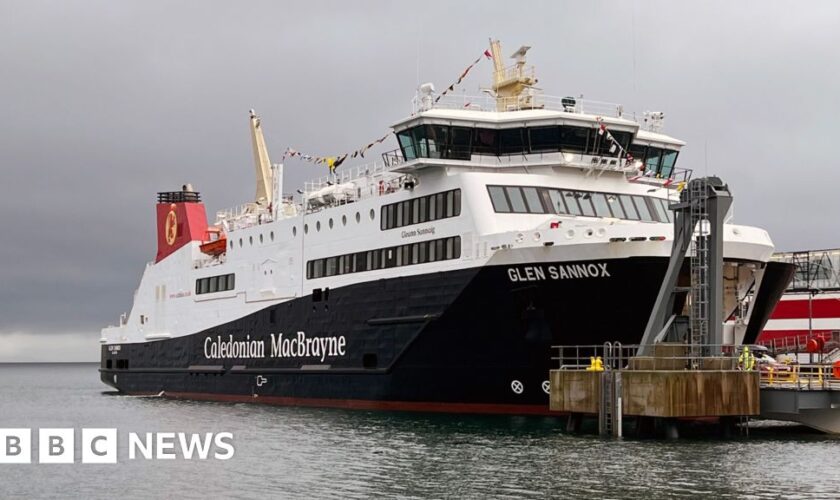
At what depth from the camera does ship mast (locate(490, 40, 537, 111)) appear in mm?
34844

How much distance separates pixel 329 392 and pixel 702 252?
47.2 ft

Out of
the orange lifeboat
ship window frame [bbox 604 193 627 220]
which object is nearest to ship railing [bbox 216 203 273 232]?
the orange lifeboat

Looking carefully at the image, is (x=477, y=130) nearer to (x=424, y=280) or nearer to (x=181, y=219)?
(x=424, y=280)

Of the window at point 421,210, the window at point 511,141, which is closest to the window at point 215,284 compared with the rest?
the window at point 421,210

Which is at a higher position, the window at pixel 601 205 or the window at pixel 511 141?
the window at pixel 511 141

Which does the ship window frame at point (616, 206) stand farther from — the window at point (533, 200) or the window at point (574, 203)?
the window at point (533, 200)

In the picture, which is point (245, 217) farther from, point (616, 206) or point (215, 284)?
point (616, 206)

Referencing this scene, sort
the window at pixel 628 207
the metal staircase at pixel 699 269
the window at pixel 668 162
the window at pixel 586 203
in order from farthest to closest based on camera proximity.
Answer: the window at pixel 668 162 → the window at pixel 628 207 → the window at pixel 586 203 → the metal staircase at pixel 699 269

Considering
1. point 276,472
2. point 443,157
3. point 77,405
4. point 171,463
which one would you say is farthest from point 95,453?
point 77,405

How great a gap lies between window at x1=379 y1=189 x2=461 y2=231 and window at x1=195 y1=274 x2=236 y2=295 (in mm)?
10638

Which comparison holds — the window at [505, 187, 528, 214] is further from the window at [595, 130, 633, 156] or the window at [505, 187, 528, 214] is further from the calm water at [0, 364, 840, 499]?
the calm water at [0, 364, 840, 499]

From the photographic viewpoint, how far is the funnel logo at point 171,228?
48.9 metres

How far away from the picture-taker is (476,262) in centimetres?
3027

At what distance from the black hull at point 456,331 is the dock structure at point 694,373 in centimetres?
108
